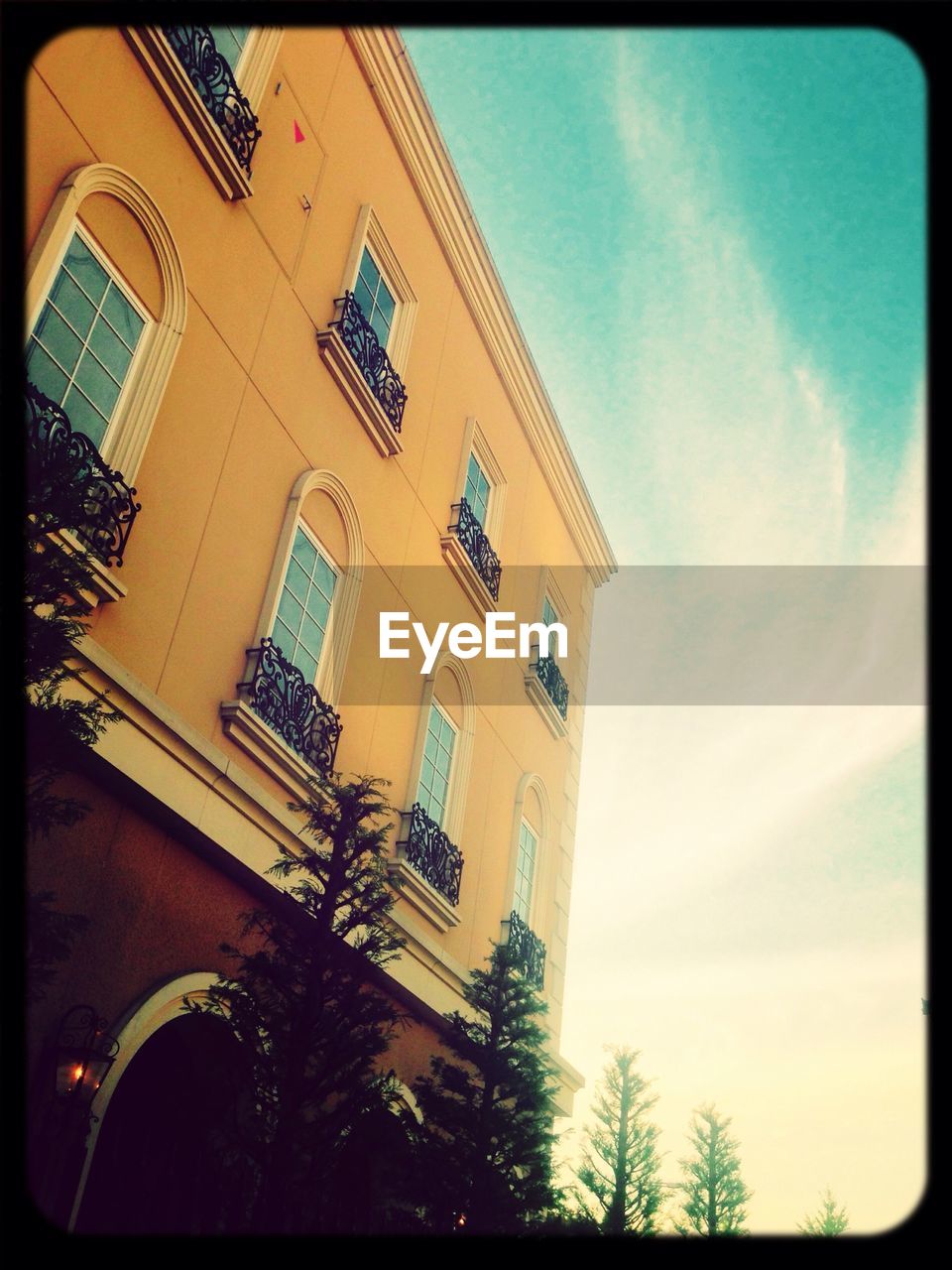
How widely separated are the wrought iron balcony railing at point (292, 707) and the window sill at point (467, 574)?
3.48 m

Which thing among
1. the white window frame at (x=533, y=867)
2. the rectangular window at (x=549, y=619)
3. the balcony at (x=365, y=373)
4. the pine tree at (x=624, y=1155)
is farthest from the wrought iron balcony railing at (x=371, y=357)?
the pine tree at (x=624, y=1155)

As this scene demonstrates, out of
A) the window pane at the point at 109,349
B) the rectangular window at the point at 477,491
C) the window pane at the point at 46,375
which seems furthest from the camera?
the rectangular window at the point at 477,491

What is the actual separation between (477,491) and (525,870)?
5275 mm

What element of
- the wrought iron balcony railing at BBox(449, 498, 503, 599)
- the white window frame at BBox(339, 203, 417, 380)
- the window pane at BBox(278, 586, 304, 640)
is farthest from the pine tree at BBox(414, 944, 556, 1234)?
the white window frame at BBox(339, 203, 417, 380)

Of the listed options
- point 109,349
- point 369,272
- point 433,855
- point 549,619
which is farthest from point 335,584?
point 549,619

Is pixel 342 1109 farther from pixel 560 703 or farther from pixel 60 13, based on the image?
pixel 560 703

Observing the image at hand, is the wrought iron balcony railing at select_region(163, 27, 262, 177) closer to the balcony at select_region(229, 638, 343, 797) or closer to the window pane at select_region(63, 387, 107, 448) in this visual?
the window pane at select_region(63, 387, 107, 448)

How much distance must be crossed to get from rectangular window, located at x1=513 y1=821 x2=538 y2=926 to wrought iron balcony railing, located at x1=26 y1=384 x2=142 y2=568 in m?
8.72

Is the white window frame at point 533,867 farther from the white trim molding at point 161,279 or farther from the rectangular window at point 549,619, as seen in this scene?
the white trim molding at point 161,279

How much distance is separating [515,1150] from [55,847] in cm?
467

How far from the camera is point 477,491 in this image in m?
14.3

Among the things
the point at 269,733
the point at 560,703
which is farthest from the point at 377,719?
the point at 560,703

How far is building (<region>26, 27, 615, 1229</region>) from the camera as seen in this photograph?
6.74 meters

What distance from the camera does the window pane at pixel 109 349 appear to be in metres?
7.21
